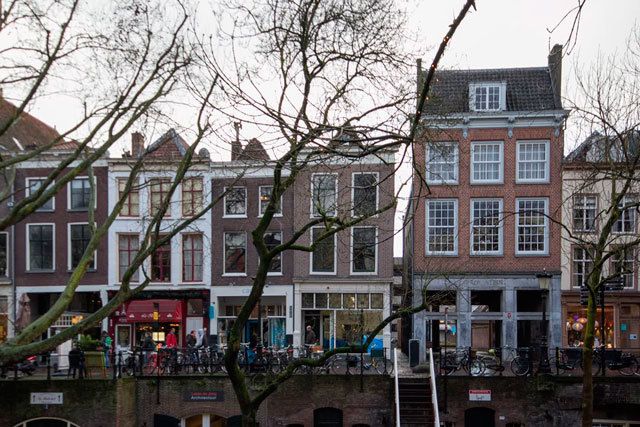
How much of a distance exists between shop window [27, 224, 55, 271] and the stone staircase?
1805 cm

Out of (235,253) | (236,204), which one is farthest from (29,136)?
(235,253)

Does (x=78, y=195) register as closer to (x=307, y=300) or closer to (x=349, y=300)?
(x=307, y=300)

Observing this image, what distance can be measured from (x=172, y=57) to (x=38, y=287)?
2200cm

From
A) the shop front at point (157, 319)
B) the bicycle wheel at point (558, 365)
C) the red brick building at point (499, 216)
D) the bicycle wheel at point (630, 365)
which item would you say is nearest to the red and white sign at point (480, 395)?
the bicycle wheel at point (558, 365)

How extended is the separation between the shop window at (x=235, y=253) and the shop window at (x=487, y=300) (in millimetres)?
10119

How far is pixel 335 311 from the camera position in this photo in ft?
102

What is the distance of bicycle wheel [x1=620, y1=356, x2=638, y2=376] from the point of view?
73.7 feet

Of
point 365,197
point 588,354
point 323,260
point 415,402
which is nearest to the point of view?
point 365,197

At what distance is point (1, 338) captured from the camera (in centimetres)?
3262

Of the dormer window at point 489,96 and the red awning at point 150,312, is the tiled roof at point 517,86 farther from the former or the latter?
the red awning at point 150,312

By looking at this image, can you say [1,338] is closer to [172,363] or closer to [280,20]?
[172,363]

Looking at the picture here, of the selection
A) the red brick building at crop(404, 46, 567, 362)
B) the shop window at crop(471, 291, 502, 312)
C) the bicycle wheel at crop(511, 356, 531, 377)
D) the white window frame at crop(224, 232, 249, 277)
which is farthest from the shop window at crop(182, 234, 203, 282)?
the bicycle wheel at crop(511, 356, 531, 377)

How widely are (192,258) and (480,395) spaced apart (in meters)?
14.8

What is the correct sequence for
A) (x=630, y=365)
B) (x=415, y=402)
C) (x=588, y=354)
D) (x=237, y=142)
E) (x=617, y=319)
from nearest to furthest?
(x=237, y=142)
(x=588, y=354)
(x=415, y=402)
(x=630, y=365)
(x=617, y=319)
